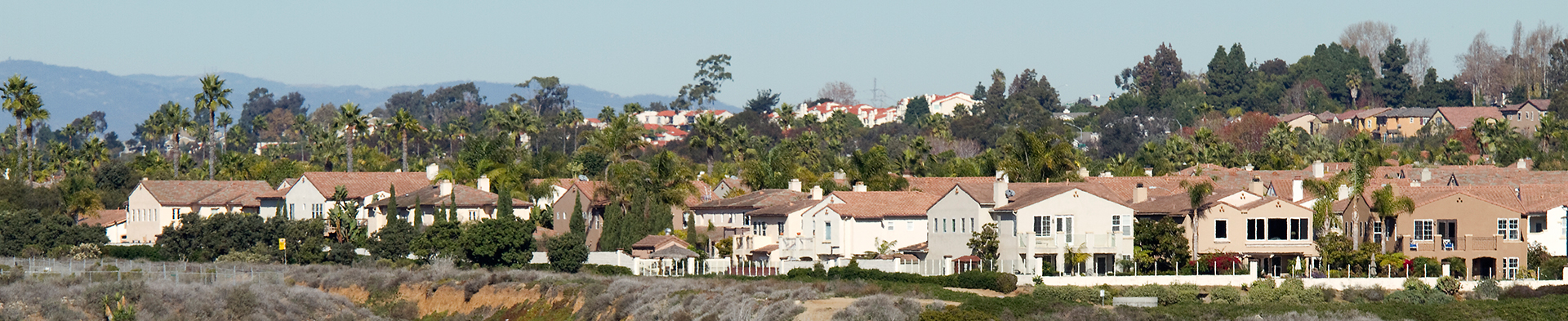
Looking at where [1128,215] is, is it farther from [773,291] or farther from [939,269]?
[773,291]

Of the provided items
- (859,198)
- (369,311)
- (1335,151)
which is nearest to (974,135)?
(1335,151)

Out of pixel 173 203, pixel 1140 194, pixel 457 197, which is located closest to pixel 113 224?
pixel 173 203

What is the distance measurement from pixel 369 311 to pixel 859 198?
20.1 meters

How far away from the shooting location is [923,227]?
71.6 m

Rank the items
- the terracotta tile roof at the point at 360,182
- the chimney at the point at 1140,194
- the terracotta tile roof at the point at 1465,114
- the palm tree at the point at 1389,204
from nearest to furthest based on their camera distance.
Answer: the palm tree at the point at 1389,204 → the chimney at the point at 1140,194 → the terracotta tile roof at the point at 360,182 → the terracotta tile roof at the point at 1465,114

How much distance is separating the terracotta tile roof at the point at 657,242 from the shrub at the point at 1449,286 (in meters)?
28.1

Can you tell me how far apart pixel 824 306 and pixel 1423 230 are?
24699 millimetres

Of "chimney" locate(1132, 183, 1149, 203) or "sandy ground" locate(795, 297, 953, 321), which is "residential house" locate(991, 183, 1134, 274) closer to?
"chimney" locate(1132, 183, 1149, 203)

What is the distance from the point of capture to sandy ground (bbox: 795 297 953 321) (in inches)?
2094

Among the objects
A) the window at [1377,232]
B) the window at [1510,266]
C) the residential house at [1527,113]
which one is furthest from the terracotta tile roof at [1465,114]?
the window at [1510,266]

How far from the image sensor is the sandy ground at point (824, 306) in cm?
5319

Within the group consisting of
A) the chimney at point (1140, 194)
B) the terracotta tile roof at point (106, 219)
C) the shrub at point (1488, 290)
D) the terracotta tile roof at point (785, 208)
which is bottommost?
the shrub at point (1488, 290)

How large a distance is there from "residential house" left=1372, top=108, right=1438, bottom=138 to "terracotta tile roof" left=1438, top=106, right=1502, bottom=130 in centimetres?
178

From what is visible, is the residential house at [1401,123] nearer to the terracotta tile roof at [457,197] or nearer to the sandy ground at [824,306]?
the terracotta tile roof at [457,197]
